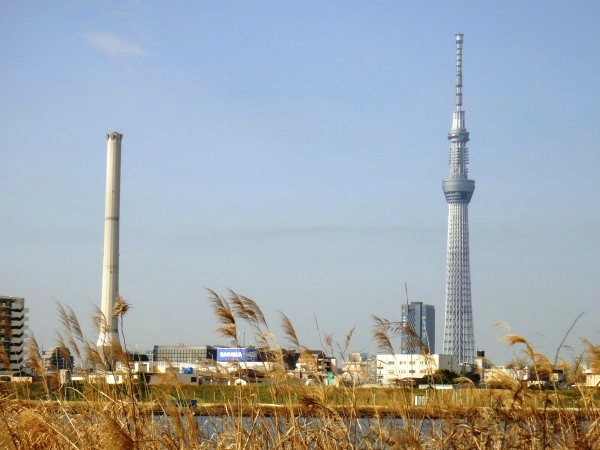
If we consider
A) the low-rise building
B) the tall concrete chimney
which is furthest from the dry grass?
the tall concrete chimney

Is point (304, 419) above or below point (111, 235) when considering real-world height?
below

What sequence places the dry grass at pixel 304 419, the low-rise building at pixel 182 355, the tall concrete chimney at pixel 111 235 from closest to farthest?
1. the dry grass at pixel 304 419
2. the low-rise building at pixel 182 355
3. the tall concrete chimney at pixel 111 235

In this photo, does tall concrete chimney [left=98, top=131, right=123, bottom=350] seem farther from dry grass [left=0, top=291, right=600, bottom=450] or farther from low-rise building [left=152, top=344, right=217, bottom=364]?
dry grass [left=0, top=291, right=600, bottom=450]

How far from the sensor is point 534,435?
275 inches

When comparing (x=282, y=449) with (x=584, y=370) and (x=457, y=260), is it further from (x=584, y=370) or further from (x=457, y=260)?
Result: (x=457, y=260)

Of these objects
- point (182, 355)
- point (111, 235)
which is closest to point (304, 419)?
point (182, 355)

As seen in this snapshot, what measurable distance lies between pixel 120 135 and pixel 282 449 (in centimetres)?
9235

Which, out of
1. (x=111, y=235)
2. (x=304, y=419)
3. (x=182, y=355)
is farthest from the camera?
(x=111, y=235)

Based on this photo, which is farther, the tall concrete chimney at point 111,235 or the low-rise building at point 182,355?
the tall concrete chimney at point 111,235

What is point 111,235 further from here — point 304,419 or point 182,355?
point 304,419

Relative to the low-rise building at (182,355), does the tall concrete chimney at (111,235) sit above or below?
above

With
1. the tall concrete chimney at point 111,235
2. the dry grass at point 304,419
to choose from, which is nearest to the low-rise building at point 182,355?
the dry grass at point 304,419

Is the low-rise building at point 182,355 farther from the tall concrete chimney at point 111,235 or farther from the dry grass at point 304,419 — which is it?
the tall concrete chimney at point 111,235

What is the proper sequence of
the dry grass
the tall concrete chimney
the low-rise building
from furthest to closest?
the tall concrete chimney → the low-rise building → the dry grass
